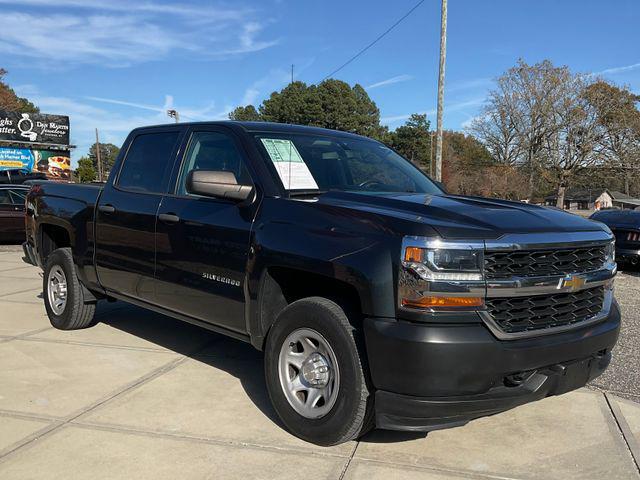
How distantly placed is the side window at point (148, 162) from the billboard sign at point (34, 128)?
46.2 m

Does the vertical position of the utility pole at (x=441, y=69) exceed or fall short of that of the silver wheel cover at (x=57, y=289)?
it exceeds it

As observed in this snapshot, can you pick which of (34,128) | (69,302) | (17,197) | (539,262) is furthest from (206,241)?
(34,128)

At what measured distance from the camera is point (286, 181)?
3.80 m

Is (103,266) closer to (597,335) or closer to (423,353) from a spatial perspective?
(423,353)

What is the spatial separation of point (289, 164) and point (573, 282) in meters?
1.92

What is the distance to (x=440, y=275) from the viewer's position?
2830mm

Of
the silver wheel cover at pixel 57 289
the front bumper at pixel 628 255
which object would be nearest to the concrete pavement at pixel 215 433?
the silver wheel cover at pixel 57 289

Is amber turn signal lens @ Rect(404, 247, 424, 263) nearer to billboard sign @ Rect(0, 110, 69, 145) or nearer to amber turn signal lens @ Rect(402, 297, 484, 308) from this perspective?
amber turn signal lens @ Rect(402, 297, 484, 308)

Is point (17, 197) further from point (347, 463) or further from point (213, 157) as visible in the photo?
point (347, 463)

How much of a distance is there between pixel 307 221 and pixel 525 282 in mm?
1239

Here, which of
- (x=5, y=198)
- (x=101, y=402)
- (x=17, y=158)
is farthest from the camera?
(x=17, y=158)

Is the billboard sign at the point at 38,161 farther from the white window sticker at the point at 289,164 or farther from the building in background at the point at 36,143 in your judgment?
the white window sticker at the point at 289,164

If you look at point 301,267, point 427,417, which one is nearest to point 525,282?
point 427,417

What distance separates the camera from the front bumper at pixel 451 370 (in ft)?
9.20
